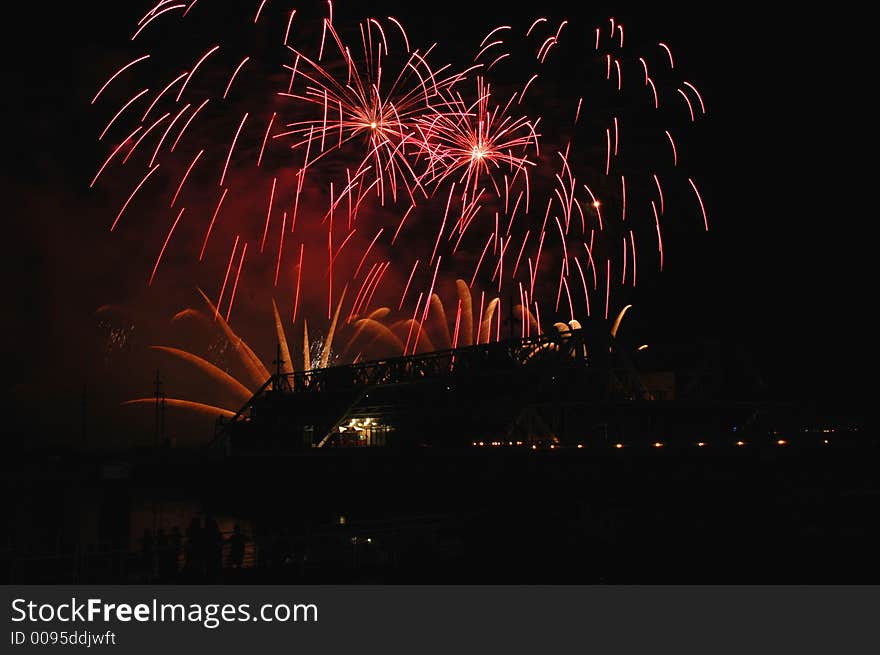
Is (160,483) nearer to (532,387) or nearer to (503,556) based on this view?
(532,387)

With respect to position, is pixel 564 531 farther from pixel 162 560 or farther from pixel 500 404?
pixel 500 404

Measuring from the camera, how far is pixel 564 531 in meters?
19.3

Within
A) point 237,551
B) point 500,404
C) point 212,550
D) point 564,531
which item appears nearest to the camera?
point 212,550

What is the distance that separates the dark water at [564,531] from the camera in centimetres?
1628

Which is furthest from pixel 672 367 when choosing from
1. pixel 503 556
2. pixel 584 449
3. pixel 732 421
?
pixel 503 556

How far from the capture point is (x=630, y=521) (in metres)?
20.9

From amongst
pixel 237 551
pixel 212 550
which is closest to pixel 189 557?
pixel 212 550

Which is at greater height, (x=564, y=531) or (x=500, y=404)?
(x=500, y=404)

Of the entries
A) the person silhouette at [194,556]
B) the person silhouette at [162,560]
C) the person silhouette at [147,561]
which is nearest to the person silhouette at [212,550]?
the person silhouette at [194,556]

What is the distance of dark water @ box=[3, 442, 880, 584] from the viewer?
16281mm

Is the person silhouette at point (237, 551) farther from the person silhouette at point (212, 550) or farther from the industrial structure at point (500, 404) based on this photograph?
the industrial structure at point (500, 404)

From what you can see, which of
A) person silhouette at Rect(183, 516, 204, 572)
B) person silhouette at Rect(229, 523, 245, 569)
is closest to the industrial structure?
person silhouette at Rect(229, 523, 245, 569)

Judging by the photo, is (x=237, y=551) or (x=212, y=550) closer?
(x=212, y=550)
